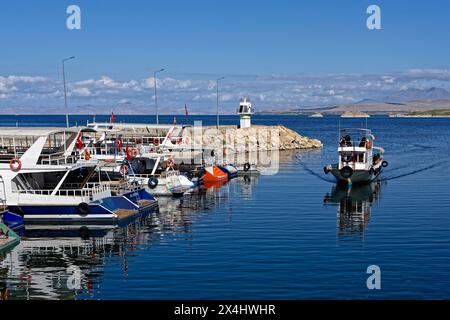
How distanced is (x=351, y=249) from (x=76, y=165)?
19336mm

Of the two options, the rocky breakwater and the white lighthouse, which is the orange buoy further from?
the white lighthouse

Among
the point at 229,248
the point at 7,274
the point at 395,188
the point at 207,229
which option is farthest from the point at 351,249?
the point at 395,188

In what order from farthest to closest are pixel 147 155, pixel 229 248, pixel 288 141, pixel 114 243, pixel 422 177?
1. pixel 288 141
2. pixel 422 177
3. pixel 147 155
4. pixel 114 243
5. pixel 229 248

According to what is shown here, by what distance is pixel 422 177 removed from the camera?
7494cm

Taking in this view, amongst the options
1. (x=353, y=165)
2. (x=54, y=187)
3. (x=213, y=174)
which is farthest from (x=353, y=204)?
(x=54, y=187)

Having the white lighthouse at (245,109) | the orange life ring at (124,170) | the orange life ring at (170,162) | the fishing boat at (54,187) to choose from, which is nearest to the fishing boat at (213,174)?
the orange life ring at (170,162)

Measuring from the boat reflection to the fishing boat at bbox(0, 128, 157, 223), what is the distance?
46.8 feet

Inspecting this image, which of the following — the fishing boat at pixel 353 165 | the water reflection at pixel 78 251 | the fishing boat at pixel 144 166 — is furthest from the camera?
the fishing boat at pixel 353 165

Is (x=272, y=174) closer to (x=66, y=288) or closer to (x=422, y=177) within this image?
(x=422, y=177)

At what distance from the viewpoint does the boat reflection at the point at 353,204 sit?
43625 mm

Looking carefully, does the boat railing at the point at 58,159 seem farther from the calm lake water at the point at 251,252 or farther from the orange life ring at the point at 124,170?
the orange life ring at the point at 124,170

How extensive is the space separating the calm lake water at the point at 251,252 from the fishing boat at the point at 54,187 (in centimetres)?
131

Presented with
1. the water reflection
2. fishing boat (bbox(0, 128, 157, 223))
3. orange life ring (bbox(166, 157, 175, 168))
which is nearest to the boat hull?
orange life ring (bbox(166, 157, 175, 168))

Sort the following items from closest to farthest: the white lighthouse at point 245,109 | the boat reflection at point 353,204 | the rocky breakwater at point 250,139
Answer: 1. the boat reflection at point 353,204
2. the rocky breakwater at point 250,139
3. the white lighthouse at point 245,109
